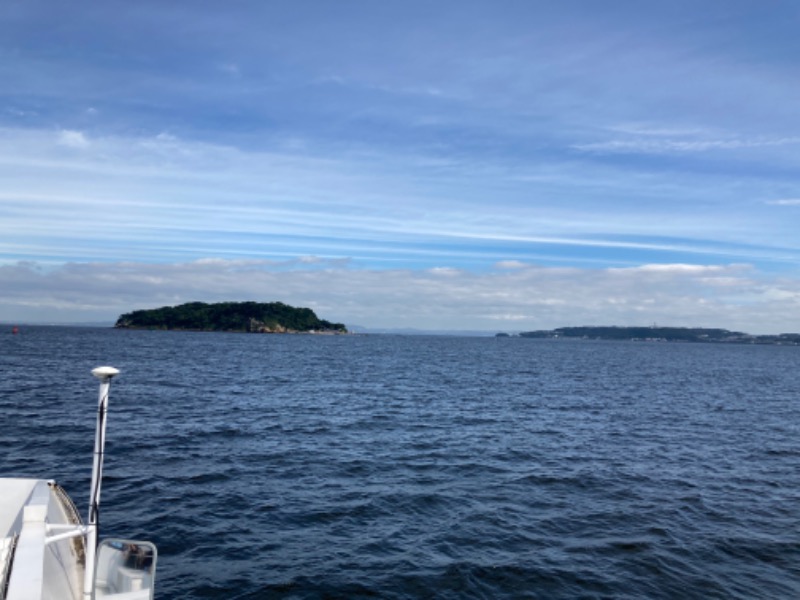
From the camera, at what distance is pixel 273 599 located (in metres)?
14.7

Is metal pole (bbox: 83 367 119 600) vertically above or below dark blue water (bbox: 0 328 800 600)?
above

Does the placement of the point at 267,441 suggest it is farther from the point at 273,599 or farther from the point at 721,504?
the point at 721,504

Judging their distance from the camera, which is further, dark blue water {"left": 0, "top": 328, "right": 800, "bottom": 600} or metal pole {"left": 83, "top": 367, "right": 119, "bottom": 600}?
dark blue water {"left": 0, "top": 328, "right": 800, "bottom": 600}

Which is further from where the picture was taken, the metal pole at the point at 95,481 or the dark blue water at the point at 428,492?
the dark blue water at the point at 428,492

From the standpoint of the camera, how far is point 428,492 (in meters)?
24.0

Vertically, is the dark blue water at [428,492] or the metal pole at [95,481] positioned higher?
the metal pole at [95,481]

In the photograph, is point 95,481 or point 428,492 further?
point 428,492

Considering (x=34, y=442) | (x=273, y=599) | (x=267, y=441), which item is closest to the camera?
(x=273, y=599)

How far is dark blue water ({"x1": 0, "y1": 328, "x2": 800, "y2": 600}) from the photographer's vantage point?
1658cm

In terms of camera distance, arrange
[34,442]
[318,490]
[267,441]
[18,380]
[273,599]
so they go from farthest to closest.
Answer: [18,380] < [267,441] < [34,442] < [318,490] < [273,599]

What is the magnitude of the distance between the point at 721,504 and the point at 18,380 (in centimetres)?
6010

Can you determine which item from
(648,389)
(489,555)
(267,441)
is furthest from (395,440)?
(648,389)

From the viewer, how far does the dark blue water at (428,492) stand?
1658 cm

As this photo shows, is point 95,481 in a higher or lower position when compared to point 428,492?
higher
